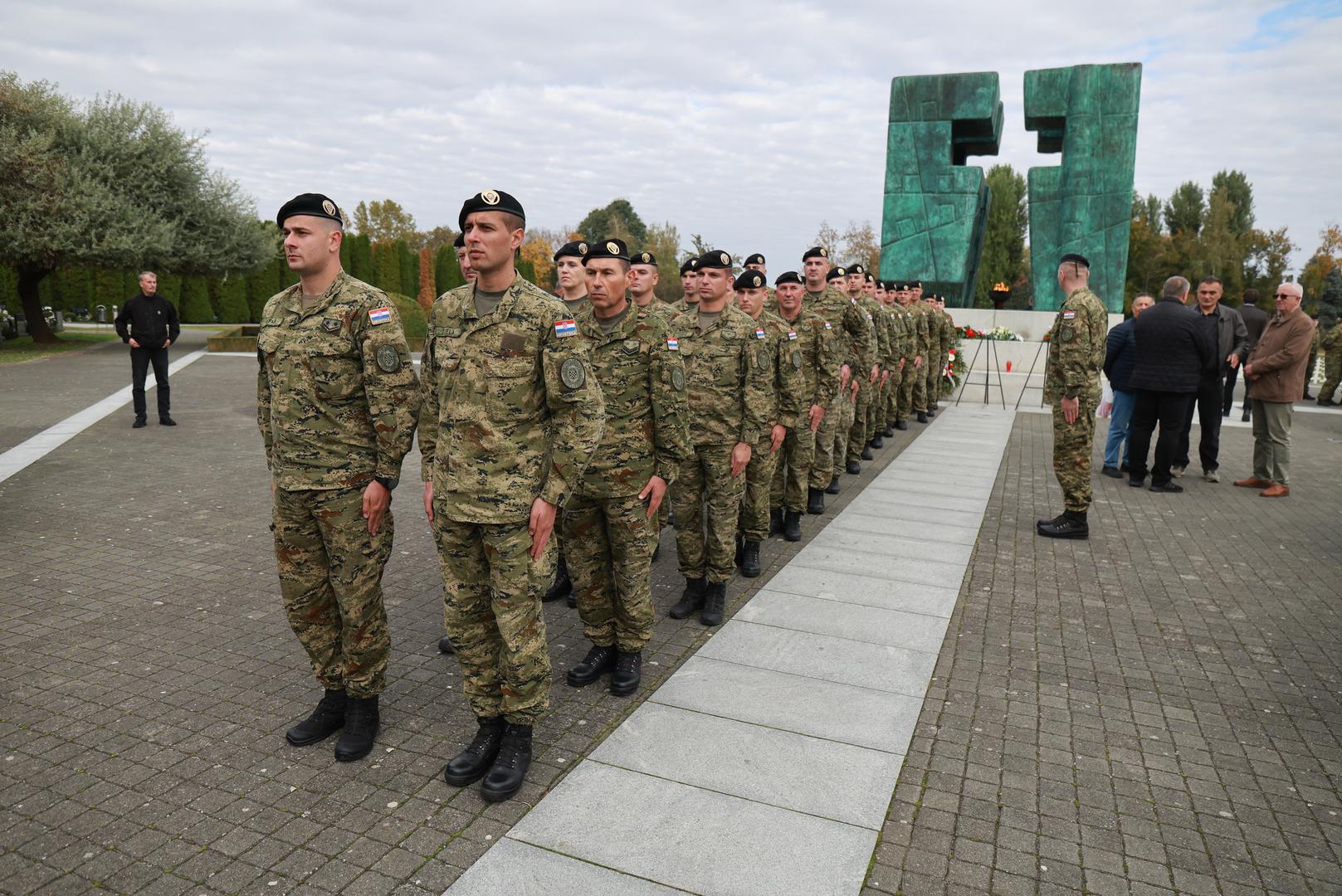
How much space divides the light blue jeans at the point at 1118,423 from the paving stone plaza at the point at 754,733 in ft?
9.89

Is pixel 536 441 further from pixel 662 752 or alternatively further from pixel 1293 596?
pixel 1293 596

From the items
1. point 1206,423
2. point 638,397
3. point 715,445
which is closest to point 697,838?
point 638,397

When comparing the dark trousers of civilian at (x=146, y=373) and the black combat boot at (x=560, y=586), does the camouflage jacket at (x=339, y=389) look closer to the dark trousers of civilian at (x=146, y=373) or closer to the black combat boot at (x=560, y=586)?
the black combat boot at (x=560, y=586)

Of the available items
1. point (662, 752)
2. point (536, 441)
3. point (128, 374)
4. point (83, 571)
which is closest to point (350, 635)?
point (536, 441)

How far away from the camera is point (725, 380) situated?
17.0 ft

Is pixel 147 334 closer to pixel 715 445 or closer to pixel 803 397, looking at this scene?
pixel 803 397

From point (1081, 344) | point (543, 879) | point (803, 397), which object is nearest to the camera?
point (543, 879)

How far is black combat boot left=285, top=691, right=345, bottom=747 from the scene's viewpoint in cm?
354

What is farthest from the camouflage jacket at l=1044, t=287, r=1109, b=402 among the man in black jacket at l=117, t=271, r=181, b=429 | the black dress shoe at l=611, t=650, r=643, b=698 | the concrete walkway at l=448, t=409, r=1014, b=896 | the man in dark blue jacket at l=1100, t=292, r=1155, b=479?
the man in black jacket at l=117, t=271, r=181, b=429

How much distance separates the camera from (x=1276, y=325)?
8.76 m

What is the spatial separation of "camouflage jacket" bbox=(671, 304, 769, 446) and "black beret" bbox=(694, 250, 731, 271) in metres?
0.29

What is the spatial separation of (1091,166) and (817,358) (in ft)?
57.2

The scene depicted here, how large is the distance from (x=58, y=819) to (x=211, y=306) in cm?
3932

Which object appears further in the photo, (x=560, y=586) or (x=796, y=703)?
(x=560, y=586)
